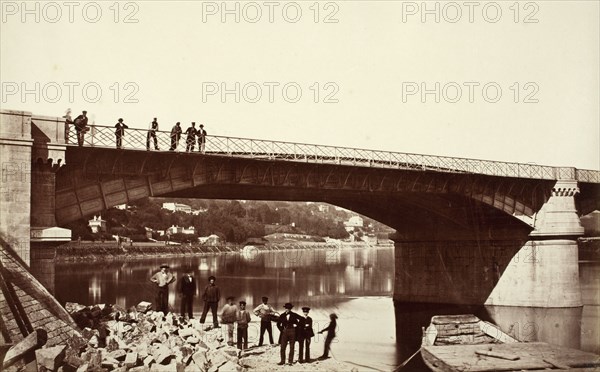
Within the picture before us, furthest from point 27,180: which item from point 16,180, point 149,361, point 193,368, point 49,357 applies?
point 193,368

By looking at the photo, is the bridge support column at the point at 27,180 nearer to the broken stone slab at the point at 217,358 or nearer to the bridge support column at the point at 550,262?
the broken stone slab at the point at 217,358

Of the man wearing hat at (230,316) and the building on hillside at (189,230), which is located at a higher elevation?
the man wearing hat at (230,316)

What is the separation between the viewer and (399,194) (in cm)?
4031

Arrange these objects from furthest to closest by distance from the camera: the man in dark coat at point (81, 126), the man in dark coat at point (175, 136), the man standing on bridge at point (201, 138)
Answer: the man standing on bridge at point (201, 138), the man in dark coat at point (175, 136), the man in dark coat at point (81, 126)

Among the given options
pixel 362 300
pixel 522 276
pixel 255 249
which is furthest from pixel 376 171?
pixel 255 249

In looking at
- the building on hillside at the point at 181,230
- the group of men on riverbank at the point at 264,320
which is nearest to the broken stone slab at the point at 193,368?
the group of men on riverbank at the point at 264,320

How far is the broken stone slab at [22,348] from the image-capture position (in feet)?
47.0

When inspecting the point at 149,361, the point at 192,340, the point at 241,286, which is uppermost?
the point at 149,361

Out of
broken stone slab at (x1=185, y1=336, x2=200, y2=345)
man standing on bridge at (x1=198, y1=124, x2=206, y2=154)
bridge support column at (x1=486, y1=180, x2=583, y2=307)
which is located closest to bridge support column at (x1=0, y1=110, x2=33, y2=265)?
broken stone slab at (x1=185, y1=336, x2=200, y2=345)

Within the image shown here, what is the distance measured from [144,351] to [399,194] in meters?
26.3

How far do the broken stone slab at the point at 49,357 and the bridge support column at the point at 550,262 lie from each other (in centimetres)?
3620

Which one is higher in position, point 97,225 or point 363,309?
point 97,225

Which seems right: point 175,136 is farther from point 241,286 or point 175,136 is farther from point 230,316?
point 241,286

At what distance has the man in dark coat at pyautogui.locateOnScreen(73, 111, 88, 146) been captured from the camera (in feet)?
81.3
